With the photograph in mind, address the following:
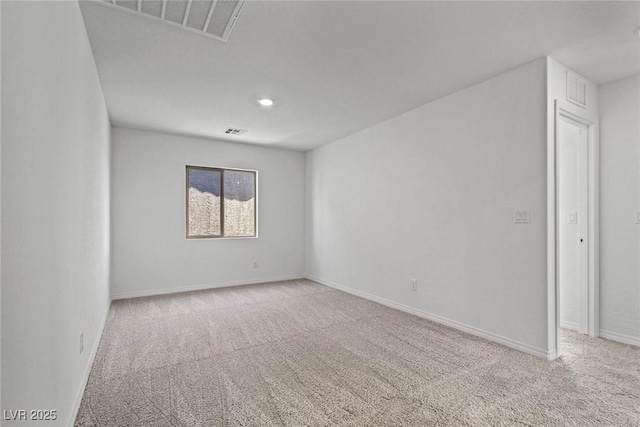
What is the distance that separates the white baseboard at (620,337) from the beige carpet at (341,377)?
0.09 meters

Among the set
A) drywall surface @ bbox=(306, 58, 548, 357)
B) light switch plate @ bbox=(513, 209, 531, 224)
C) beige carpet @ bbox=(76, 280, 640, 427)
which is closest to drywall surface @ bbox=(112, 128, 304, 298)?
beige carpet @ bbox=(76, 280, 640, 427)

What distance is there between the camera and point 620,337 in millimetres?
2865

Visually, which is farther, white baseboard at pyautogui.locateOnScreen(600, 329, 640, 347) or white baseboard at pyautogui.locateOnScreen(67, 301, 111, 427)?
white baseboard at pyautogui.locateOnScreen(600, 329, 640, 347)

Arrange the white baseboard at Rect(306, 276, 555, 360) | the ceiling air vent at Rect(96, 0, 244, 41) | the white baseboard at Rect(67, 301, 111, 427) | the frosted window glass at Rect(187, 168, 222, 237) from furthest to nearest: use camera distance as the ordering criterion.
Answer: the frosted window glass at Rect(187, 168, 222, 237) < the white baseboard at Rect(306, 276, 555, 360) < the ceiling air vent at Rect(96, 0, 244, 41) < the white baseboard at Rect(67, 301, 111, 427)

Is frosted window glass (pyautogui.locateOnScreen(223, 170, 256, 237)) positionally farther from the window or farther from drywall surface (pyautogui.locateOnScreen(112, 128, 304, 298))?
drywall surface (pyautogui.locateOnScreen(112, 128, 304, 298))

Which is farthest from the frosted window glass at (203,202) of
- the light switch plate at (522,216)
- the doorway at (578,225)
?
the doorway at (578,225)

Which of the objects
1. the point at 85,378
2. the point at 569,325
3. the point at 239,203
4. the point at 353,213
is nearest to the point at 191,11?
the point at 85,378

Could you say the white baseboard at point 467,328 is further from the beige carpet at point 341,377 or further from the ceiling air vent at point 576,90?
the ceiling air vent at point 576,90

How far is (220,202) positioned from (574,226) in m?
4.83

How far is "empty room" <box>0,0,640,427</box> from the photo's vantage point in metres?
1.51

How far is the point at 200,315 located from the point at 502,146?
3.70 metres

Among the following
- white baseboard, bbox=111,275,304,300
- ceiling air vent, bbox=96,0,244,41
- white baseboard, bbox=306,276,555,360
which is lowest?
white baseboard, bbox=111,275,304,300

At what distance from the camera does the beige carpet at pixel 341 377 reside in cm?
185

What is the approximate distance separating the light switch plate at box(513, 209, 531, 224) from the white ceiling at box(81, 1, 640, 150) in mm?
1262
